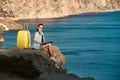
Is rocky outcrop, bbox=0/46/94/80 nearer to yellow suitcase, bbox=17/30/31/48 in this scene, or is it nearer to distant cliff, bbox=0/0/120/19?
yellow suitcase, bbox=17/30/31/48

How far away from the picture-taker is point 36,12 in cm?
18525

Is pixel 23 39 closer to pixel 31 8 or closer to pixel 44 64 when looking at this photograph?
pixel 44 64

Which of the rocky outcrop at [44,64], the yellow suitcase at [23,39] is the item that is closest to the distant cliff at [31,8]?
the yellow suitcase at [23,39]

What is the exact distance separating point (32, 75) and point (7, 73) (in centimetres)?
74

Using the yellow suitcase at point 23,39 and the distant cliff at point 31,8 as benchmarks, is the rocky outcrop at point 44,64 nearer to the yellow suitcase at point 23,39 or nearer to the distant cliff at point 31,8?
the yellow suitcase at point 23,39

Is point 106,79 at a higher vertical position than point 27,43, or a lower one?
lower

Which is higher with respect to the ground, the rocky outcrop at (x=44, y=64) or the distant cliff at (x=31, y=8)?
the rocky outcrop at (x=44, y=64)

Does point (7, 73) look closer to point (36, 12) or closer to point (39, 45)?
point (39, 45)

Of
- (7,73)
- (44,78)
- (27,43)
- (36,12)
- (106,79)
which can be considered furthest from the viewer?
(36,12)

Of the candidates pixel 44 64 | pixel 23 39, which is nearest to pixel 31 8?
pixel 23 39

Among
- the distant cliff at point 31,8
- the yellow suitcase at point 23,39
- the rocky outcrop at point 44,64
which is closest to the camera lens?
the rocky outcrop at point 44,64

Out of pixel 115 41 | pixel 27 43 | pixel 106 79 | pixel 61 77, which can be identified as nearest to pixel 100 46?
pixel 115 41

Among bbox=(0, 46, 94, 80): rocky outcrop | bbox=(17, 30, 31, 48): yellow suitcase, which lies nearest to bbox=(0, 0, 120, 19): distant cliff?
bbox=(17, 30, 31, 48): yellow suitcase

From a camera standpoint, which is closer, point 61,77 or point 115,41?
point 61,77
